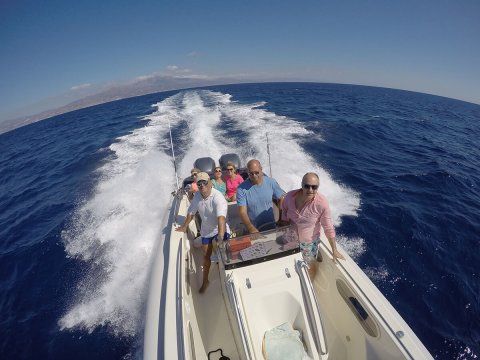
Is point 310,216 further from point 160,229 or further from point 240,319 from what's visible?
point 160,229

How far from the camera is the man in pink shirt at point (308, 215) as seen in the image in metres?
2.89

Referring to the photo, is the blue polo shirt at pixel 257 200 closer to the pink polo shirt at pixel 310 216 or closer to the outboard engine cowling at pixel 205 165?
the pink polo shirt at pixel 310 216

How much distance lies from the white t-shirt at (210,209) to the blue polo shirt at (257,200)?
9.2 inches

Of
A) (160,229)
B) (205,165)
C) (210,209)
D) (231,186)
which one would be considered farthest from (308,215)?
(205,165)

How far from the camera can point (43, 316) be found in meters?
4.68

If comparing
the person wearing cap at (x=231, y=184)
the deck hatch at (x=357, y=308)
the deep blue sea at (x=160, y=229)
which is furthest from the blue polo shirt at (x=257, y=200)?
the deep blue sea at (x=160, y=229)

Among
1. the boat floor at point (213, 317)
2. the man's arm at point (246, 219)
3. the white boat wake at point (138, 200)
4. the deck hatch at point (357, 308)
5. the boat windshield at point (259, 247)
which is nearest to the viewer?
the deck hatch at point (357, 308)

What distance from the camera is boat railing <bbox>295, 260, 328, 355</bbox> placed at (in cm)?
245

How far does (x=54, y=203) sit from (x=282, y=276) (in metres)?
9.49

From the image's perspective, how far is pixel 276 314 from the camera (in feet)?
8.82

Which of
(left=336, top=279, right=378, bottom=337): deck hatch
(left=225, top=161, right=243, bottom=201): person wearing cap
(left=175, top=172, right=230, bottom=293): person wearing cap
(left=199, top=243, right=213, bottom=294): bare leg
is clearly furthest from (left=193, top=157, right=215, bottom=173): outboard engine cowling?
(left=336, top=279, right=378, bottom=337): deck hatch

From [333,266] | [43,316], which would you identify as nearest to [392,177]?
[333,266]

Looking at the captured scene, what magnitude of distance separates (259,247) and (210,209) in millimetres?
820

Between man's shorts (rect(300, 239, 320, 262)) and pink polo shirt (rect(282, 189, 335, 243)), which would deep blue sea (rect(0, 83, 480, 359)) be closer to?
man's shorts (rect(300, 239, 320, 262))
